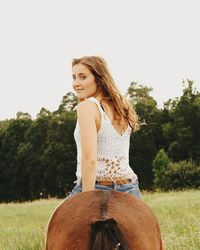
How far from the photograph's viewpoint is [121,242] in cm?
238

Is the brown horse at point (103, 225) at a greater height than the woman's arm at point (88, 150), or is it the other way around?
the woman's arm at point (88, 150)

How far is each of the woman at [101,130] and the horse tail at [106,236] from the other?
1.70 ft

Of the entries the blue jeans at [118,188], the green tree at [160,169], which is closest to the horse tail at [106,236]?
the blue jeans at [118,188]

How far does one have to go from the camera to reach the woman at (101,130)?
9.52ft

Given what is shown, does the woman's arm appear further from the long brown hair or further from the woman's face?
the woman's face

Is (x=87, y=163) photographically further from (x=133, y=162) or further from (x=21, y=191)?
(x=21, y=191)

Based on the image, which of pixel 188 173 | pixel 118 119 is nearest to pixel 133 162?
pixel 188 173

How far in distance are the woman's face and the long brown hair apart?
0.02m

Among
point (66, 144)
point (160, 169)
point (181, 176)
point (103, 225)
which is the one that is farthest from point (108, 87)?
point (66, 144)

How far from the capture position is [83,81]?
324cm

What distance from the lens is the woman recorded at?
2902 mm

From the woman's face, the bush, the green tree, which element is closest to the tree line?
the green tree

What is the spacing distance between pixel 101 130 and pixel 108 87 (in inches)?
12.4

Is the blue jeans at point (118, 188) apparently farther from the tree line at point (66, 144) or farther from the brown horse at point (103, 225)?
the tree line at point (66, 144)
